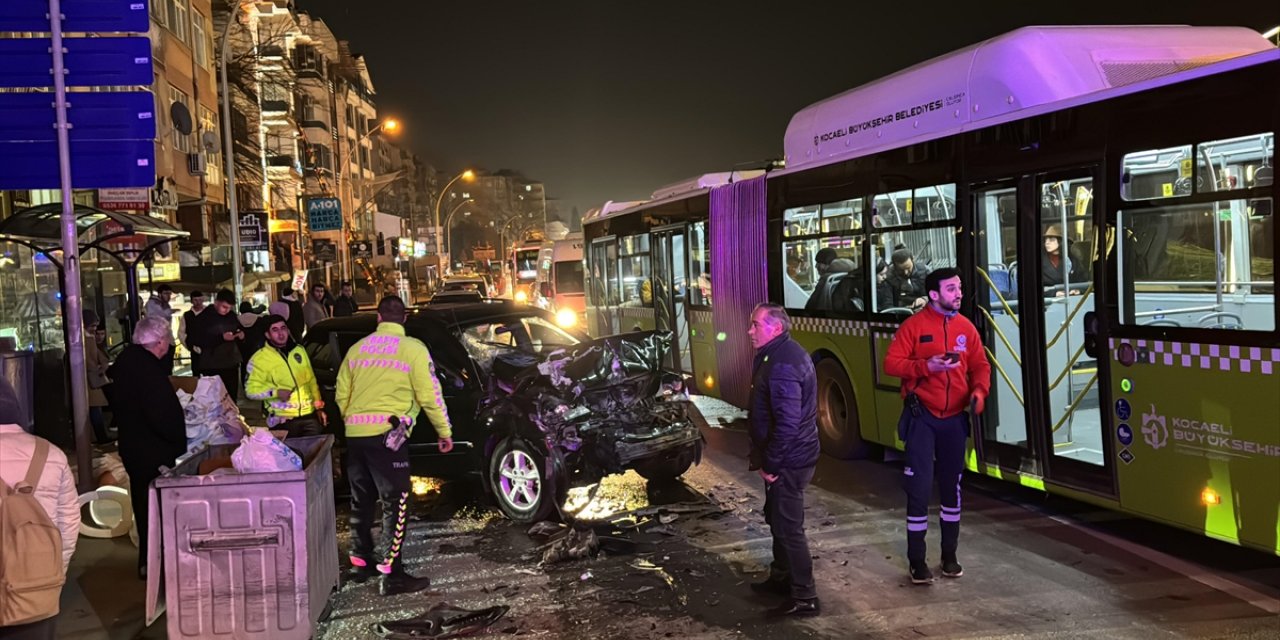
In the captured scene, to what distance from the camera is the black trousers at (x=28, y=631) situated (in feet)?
12.6

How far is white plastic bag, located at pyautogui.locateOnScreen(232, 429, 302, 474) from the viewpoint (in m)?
4.94

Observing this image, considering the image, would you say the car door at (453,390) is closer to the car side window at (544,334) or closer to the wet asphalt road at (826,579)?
the wet asphalt road at (826,579)

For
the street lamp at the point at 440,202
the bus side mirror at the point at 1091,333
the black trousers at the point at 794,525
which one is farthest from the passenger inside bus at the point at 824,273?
the street lamp at the point at 440,202

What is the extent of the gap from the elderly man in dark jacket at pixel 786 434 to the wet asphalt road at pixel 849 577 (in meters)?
0.33


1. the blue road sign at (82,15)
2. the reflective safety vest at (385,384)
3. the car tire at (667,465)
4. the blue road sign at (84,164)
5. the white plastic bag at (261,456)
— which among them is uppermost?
the blue road sign at (82,15)

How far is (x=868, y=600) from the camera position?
566 centimetres

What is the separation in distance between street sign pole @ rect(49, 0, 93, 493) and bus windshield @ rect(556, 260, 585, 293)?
19672mm

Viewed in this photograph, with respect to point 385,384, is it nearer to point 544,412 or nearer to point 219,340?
point 544,412

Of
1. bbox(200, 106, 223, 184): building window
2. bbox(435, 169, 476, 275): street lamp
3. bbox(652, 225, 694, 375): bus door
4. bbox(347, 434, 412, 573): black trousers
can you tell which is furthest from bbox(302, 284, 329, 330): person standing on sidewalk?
bbox(435, 169, 476, 275): street lamp

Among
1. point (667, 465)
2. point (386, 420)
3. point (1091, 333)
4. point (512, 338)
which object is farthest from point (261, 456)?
point (1091, 333)

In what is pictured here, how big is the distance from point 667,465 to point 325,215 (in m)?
30.2

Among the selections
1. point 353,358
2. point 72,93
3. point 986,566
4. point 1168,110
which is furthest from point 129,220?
point 1168,110

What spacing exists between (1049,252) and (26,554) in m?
6.74

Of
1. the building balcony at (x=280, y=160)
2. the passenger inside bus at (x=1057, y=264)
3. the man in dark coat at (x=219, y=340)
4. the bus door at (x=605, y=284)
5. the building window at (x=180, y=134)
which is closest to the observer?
the passenger inside bus at (x=1057, y=264)
